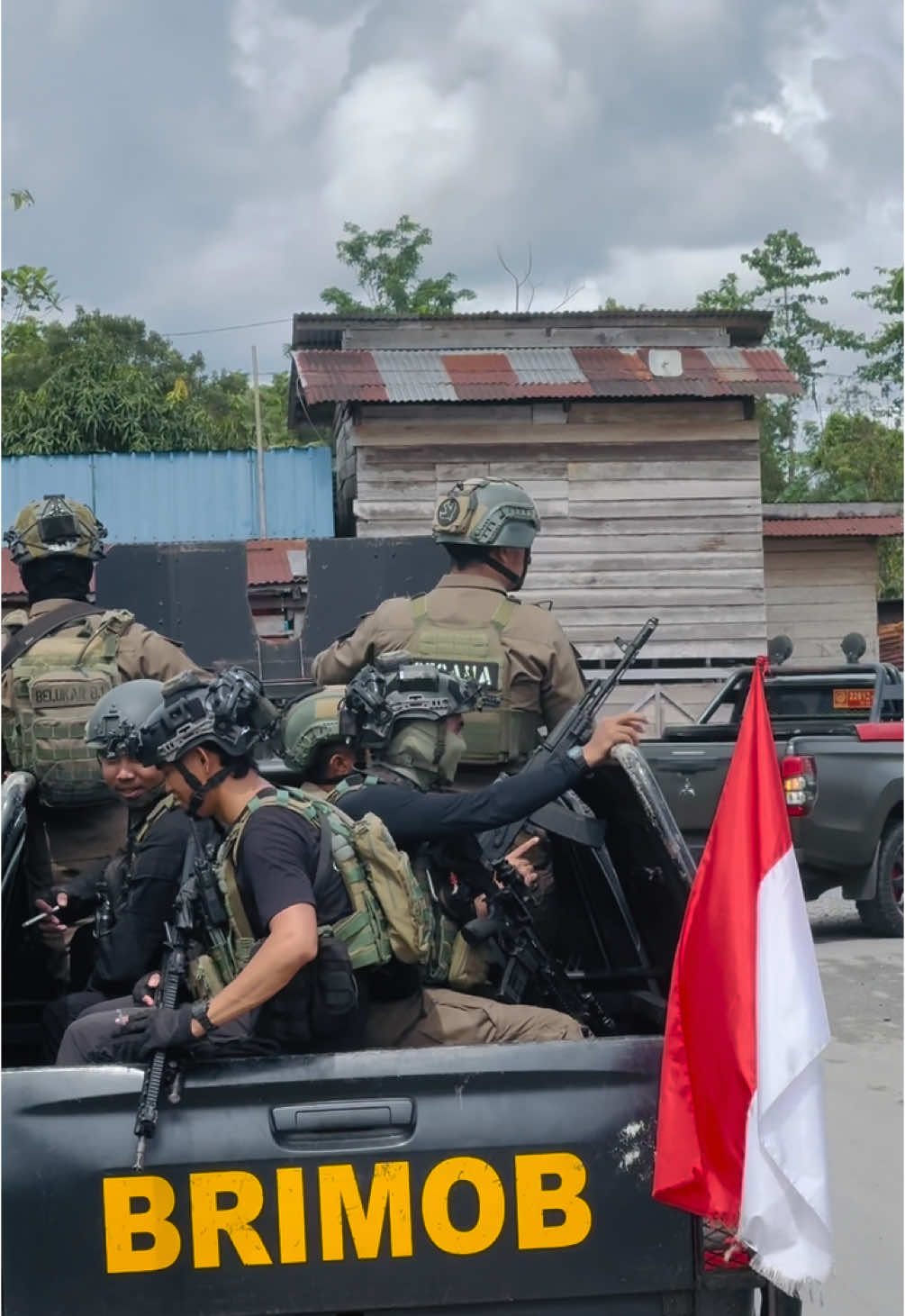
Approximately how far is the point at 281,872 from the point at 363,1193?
0.59 m

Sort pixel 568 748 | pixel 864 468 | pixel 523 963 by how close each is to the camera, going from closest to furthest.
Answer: pixel 523 963, pixel 568 748, pixel 864 468

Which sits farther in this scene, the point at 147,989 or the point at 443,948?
the point at 443,948

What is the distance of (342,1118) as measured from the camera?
302 centimetres

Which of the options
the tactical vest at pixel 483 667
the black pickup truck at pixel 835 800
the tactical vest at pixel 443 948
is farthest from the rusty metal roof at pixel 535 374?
the tactical vest at pixel 443 948

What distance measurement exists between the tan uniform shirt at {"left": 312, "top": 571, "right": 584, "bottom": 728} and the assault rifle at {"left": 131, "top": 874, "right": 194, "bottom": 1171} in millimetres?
1277

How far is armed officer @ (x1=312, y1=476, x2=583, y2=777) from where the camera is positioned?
4820 millimetres

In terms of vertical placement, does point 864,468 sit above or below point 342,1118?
above

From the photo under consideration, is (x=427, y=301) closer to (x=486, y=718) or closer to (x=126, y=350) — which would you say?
(x=126, y=350)

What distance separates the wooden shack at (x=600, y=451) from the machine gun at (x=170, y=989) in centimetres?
1437

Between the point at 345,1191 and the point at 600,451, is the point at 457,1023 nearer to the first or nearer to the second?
the point at 345,1191

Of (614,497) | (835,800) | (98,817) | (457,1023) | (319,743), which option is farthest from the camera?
(614,497)

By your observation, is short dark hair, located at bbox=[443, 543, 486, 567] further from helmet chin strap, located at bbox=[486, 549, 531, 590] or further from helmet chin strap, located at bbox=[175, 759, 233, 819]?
helmet chin strap, located at bbox=[175, 759, 233, 819]

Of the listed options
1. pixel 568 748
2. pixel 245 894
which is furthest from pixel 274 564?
pixel 245 894

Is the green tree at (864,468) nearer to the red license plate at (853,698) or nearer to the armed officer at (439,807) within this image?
the red license plate at (853,698)
